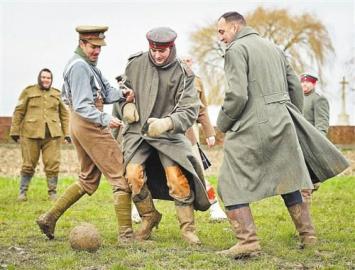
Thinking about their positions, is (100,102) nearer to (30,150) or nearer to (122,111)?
(122,111)

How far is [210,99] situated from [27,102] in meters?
32.6

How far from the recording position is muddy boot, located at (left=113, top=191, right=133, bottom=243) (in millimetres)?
8367

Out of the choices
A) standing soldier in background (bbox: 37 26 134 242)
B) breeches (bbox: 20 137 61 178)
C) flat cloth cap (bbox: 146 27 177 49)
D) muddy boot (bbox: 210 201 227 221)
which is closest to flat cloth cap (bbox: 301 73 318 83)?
muddy boot (bbox: 210 201 227 221)

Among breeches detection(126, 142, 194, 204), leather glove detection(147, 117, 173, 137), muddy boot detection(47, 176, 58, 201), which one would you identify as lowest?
muddy boot detection(47, 176, 58, 201)

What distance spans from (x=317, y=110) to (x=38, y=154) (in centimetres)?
501

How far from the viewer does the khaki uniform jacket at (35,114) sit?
1380 cm

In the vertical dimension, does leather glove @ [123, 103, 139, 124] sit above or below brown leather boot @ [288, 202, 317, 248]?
above

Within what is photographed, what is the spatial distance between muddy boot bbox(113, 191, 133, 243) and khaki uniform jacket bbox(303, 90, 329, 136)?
396cm

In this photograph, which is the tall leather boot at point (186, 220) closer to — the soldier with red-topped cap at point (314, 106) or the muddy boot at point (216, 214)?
the muddy boot at point (216, 214)

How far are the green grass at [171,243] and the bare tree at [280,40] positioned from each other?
114 ft

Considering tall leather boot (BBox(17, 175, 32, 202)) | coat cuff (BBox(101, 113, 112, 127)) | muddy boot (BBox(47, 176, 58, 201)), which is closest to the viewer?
coat cuff (BBox(101, 113, 112, 127))

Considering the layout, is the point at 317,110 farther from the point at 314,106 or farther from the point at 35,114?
the point at 35,114

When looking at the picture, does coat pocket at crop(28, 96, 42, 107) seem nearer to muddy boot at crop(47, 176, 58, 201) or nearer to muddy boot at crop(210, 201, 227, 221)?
muddy boot at crop(47, 176, 58, 201)

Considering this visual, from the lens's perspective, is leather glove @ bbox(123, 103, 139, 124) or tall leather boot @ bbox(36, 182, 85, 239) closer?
leather glove @ bbox(123, 103, 139, 124)
